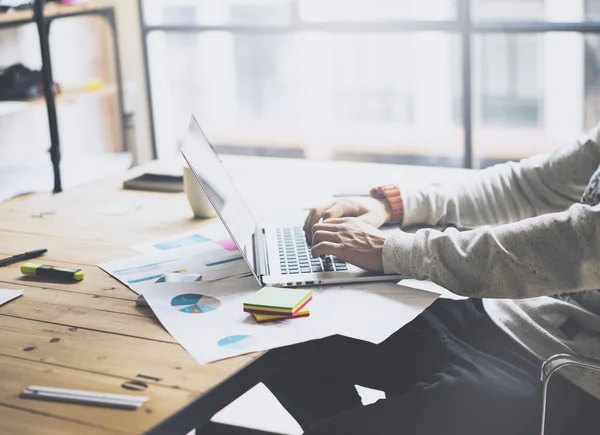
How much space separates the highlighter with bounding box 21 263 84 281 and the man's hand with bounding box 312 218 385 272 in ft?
1.39

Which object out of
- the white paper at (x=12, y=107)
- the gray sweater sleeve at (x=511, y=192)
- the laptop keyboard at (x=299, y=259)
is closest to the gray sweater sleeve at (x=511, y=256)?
the laptop keyboard at (x=299, y=259)

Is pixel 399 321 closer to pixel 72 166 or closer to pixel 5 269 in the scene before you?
pixel 5 269

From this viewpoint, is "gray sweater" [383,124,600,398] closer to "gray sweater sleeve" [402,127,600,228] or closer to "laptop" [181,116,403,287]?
"laptop" [181,116,403,287]

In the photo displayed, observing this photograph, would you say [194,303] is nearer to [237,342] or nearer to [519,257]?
[237,342]

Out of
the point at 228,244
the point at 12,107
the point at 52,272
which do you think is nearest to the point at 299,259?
the point at 228,244

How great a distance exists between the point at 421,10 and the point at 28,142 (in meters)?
1.87

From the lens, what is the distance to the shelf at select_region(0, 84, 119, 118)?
9.63 ft

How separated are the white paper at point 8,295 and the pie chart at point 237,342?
0.42 metres

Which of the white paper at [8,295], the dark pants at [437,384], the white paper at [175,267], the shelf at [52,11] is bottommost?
the dark pants at [437,384]

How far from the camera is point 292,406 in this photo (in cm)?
166

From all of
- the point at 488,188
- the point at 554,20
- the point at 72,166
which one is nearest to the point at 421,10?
the point at 554,20

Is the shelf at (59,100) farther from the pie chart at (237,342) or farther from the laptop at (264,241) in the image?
the pie chart at (237,342)

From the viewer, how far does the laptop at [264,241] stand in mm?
1396

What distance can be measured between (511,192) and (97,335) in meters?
0.98
